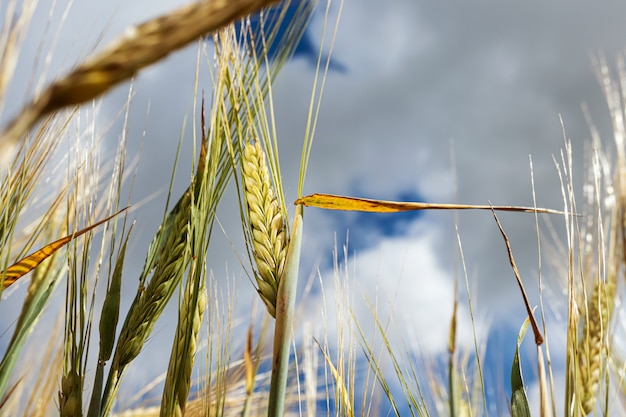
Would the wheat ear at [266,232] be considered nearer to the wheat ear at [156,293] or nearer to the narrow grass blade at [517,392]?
the wheat ear at [156,293]

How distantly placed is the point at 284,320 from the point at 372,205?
167 millimetres

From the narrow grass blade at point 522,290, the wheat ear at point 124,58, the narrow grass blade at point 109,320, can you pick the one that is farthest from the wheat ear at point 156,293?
the wheat ear at point 124,58

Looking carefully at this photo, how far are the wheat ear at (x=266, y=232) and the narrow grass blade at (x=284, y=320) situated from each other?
0.12 ft

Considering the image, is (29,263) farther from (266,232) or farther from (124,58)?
(124,58)

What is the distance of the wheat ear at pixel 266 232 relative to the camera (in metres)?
0.73

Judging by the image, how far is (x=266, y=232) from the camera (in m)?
0.75

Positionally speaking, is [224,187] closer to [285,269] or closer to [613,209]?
[285,269]

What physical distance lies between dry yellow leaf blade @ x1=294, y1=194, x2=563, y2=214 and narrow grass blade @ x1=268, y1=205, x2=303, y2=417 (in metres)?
0.02

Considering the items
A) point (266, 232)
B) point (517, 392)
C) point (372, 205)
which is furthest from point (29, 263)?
point (517, 392)

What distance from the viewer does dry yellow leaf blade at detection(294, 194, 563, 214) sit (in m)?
0.69

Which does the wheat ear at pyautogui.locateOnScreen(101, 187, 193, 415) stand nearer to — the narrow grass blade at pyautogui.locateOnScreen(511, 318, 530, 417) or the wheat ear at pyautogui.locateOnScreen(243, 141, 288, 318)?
the wheat ear at pyautogui.locateOnScreen(243, 141, 288, 318)

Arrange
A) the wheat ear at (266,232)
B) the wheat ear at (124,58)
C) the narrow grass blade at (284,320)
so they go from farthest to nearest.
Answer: the wheat ear at (266,232), the narrow grass blade at (284,320), the wheat ear at (124,58)

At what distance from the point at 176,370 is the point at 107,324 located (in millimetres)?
119

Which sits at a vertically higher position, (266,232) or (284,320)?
(266,232)
